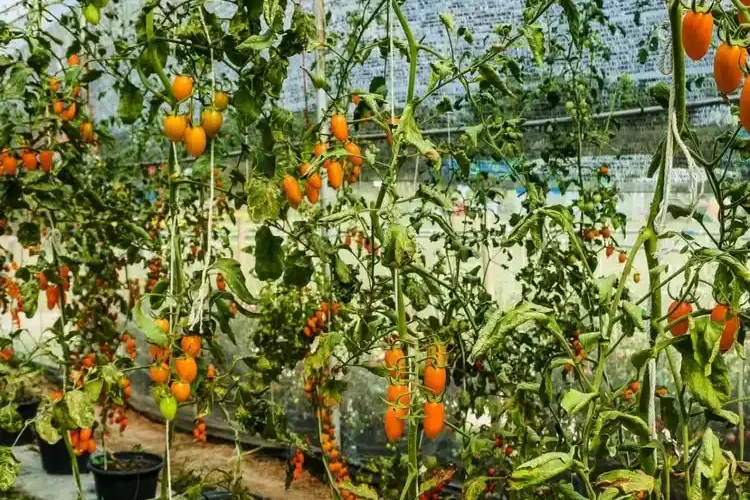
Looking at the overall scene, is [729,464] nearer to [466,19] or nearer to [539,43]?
[539,43]

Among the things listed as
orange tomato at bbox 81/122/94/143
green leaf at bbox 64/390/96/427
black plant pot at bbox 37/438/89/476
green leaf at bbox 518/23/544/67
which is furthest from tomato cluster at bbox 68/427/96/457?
green leaf at bbox 518/23/544/67

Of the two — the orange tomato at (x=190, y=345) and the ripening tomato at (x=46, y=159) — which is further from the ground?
the ripening tomato at (x=46, y=159)

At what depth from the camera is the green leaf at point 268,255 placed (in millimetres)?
1730

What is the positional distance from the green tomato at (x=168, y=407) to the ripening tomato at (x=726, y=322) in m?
0.91

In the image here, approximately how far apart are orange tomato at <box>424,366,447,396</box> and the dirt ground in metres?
1.92

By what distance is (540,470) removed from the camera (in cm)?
108

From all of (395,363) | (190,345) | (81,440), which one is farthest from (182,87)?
(81,440)

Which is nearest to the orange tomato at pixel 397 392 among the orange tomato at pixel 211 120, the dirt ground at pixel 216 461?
the orange tomato at pixel 211 120

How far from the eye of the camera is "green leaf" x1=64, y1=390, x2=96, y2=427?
1715mm

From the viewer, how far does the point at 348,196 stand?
2408 mm

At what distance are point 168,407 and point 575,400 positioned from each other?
0.76 metres

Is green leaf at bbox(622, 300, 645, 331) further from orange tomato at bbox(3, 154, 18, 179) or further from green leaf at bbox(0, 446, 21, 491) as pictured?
orange tomato at bbox(3, 154, 18, 179)

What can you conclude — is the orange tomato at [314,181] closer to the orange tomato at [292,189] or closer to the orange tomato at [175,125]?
the orange tomato at [292,189]

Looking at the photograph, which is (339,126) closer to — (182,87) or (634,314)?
(182,87)
